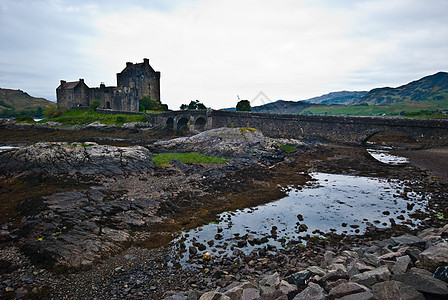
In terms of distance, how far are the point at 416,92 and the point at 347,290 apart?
654 ft

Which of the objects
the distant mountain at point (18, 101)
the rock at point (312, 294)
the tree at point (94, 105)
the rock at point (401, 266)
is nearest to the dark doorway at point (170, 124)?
the tree at point (94, 105)

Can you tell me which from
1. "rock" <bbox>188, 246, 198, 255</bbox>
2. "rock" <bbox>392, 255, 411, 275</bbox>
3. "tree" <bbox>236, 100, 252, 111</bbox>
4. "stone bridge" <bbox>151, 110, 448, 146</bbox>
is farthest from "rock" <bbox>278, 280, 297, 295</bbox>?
"tree" <bbox>236, 100, 252, 111</bbox>

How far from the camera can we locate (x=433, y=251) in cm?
669

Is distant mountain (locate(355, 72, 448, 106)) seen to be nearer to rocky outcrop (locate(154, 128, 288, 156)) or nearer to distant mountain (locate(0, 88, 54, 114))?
rocky outcrop (locate(154, 128, 288, 156))

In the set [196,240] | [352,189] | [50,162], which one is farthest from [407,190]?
[50,162]

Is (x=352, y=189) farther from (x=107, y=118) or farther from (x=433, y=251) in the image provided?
(x=107, y=118)

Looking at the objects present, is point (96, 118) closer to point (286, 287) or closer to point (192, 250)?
point (192, 250)

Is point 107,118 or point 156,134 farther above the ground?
point 107,118

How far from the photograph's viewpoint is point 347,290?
5.80 m

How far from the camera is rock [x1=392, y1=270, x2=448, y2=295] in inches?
207

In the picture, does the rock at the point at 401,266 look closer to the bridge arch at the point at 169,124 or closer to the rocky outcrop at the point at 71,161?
the rocky outcrop at the point at 71,161

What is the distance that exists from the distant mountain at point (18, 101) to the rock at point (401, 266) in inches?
6899

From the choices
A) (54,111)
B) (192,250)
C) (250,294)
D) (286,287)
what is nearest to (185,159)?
(192,250)

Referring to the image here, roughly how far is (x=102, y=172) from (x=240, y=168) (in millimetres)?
13042
